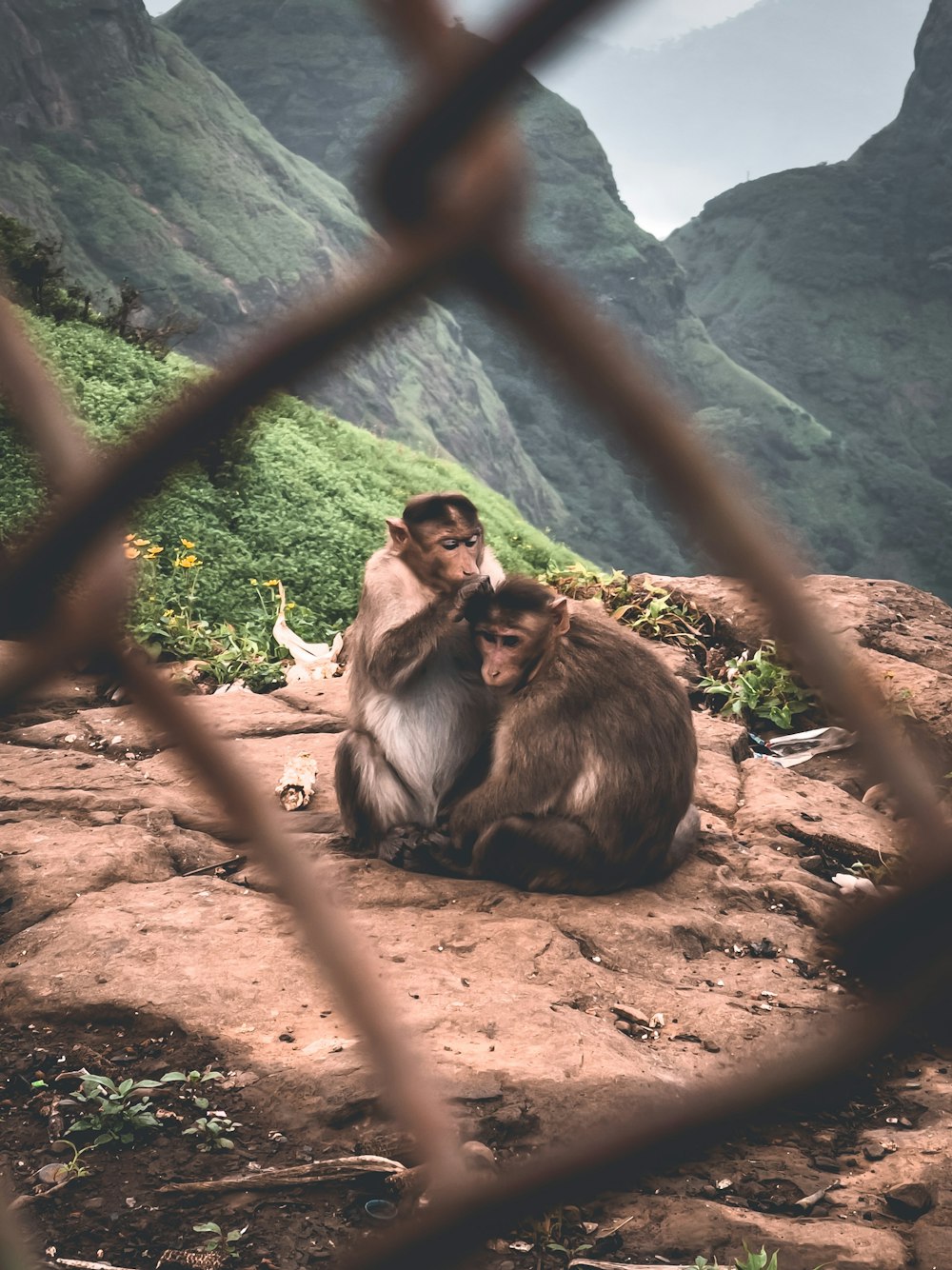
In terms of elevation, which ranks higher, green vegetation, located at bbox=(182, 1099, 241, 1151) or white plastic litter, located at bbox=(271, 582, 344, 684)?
white plastic litter, located at bbox=(271, 582, 344, 684)

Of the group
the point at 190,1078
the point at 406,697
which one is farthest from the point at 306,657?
the point at 190,1078

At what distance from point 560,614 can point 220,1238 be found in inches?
90.7

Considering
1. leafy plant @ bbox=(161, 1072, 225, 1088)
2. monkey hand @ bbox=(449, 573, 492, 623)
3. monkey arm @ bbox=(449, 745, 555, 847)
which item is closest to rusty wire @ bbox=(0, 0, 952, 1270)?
leafy plant @ bbox=(161, 1072, 225, 1088)

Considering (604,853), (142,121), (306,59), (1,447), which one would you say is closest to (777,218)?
(306,59)

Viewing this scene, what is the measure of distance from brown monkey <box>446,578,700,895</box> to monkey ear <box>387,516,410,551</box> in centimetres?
42

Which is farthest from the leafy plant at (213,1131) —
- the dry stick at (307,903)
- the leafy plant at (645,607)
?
the leafy plant at (645,607)

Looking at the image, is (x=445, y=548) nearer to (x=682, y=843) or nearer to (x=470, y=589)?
(x=470, y=589)

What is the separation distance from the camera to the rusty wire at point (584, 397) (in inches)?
27.6

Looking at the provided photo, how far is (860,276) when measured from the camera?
168 ft

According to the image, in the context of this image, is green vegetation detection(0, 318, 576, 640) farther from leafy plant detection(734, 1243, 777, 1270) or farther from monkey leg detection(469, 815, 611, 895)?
leafy plant detection(734, 1243, 777, 1270)

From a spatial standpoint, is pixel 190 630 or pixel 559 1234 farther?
pixel 190 630

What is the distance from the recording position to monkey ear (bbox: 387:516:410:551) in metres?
4.13

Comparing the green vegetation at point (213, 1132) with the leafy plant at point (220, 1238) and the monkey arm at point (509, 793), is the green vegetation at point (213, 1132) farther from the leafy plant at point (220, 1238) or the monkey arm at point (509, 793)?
the monkey arm at point (509, 793)

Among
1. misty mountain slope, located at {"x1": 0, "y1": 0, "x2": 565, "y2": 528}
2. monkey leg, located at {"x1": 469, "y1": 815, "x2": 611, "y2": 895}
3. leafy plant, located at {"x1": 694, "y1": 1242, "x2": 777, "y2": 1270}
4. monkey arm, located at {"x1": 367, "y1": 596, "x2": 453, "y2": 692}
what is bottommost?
leafy plant, located at {"x1": 694, "y1": 1242, "x2": 777, "y2": 1270}
